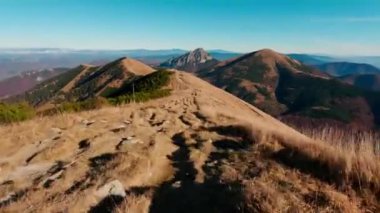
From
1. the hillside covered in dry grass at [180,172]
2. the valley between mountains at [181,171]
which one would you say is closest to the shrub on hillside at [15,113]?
the valley between mountains at [181,171]

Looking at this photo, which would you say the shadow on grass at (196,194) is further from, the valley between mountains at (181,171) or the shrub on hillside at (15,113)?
the shrub on hillside at (15,113)

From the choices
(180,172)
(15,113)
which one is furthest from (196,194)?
(15,113)

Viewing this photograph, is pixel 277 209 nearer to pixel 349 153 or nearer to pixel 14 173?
pixel 349 153

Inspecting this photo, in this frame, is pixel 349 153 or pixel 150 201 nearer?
pixel 150 201

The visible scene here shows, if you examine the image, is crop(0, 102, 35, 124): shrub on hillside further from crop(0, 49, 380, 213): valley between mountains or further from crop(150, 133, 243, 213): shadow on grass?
crop(150, 133, 243, 213): shadow on grass

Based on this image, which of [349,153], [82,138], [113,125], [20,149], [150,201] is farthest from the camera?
[113,125]

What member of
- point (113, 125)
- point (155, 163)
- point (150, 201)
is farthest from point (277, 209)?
point (113, 125)

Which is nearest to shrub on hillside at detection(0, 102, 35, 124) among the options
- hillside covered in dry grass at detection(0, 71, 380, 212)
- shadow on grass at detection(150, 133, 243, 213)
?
hillside covered in dry grass at detection(0, 71, 380, 212)

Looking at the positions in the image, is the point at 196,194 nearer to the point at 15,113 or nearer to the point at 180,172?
the point at 180,172
